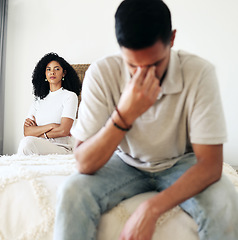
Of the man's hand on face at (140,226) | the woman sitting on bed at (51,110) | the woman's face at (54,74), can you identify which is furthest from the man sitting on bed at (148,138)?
the woman's face at (54,74)

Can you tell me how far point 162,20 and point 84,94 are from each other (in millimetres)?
357

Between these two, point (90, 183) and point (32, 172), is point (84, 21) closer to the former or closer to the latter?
point (32, 172)

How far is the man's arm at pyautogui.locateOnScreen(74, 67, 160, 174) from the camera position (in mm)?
840

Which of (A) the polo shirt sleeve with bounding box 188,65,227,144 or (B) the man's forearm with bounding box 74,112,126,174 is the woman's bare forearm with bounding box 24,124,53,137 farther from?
(A) the polo shirt sleeve with bounding box 188,65,227,144

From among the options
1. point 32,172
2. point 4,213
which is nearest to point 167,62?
point 32,172

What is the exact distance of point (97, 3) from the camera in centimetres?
330

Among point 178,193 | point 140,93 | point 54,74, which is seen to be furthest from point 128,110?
point 54,74

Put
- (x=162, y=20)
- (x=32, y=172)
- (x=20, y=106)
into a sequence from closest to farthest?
1. (x=162, y=20)
2. (x=32, y=172)
3. (x=20, y=106)

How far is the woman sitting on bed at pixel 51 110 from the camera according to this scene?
208 centimetres

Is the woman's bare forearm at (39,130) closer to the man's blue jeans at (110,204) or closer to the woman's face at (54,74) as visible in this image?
the woman's face at (54,74)

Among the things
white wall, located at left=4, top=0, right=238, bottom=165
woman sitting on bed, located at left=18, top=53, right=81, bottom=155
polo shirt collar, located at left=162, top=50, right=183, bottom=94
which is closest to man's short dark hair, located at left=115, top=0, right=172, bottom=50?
polo shirt collar, located at left=162, top=50, right=183, bottom=94

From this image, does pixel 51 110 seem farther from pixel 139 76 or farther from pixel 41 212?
pixel 139 76

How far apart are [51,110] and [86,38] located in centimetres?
131

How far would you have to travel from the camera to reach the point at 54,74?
8.39 ft
